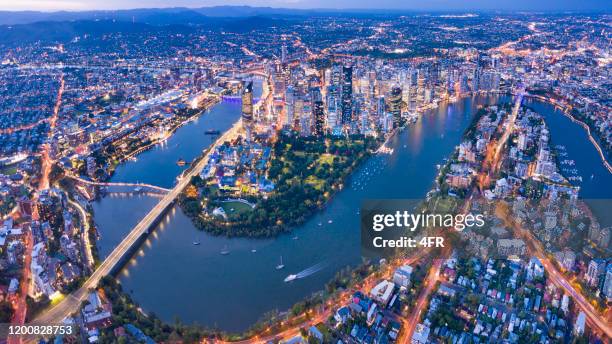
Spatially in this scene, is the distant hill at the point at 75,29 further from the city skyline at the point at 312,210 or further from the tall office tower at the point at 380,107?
the tall office tower at the point at 380,107

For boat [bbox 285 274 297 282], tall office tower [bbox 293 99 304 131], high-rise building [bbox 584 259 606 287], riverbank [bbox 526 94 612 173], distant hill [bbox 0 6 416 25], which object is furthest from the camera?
distant hill [bbox 0 6 416 25]

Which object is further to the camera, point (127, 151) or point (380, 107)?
point (380, 107)

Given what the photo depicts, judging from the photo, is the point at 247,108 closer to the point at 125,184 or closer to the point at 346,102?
the point at 346,102

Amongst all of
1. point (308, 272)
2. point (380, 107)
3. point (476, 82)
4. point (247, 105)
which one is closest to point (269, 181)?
point (308, 272)

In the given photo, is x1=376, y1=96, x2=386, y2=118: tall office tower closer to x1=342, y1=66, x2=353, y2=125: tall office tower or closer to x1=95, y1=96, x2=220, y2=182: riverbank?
x1=342, y1=66, x2=353, y2=125: tall office tower

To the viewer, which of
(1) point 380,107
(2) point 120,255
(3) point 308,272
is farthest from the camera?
(1) point 380,107

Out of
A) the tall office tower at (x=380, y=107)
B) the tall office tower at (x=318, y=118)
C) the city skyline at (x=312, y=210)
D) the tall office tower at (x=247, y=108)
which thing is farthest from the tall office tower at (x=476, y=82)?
the tall office tower at (x=247, y=108)

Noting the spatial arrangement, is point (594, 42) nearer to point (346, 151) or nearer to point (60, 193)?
point (346, 151)

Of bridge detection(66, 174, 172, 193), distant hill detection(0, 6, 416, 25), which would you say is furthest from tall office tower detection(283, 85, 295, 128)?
distant hill detection(0, 6, 416, 25)
